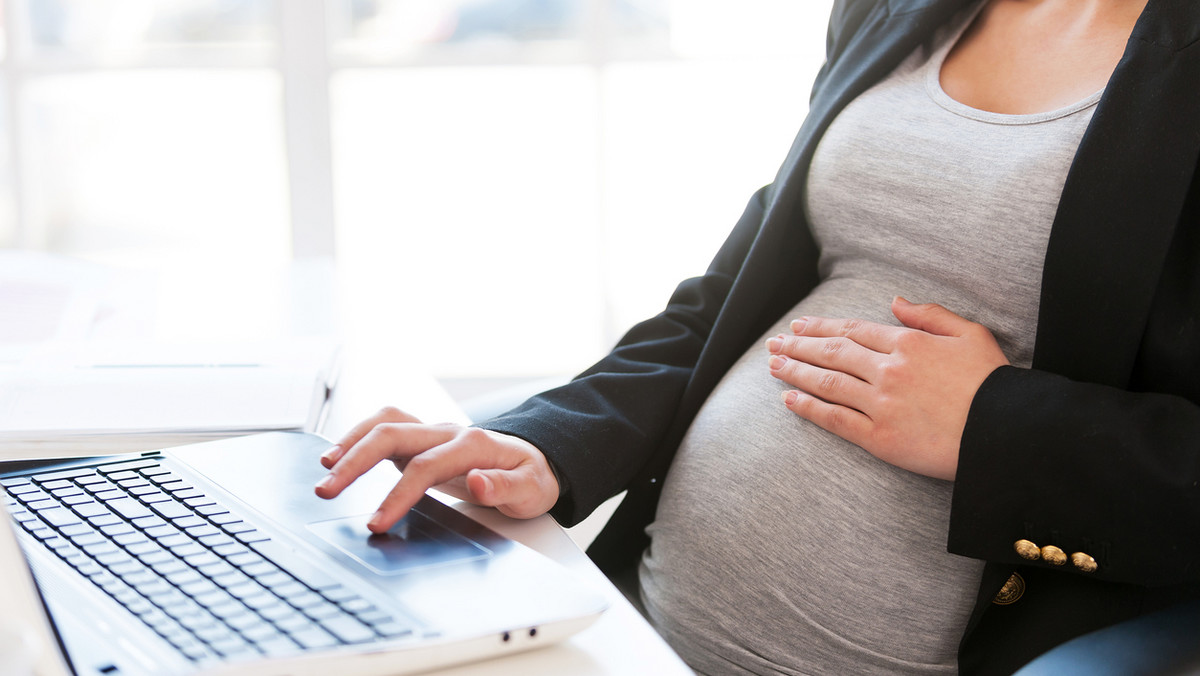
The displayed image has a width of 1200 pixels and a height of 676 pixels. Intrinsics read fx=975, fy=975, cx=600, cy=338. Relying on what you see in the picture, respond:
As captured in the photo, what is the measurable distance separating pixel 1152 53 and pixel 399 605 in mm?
661

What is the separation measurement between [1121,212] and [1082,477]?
0.65ft

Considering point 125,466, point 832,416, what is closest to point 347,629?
point 125,466

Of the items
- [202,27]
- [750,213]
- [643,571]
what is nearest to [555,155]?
[202,27]

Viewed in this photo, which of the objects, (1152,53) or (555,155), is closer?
(1152,53)

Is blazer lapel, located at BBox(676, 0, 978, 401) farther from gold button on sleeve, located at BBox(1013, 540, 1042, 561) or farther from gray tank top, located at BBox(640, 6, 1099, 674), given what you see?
gold button on sleeve, located at BBox(1013, 540, 1042, 561)

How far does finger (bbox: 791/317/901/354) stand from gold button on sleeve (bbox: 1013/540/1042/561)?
17cm

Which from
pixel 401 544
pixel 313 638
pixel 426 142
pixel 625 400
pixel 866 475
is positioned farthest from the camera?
pixel 426 142

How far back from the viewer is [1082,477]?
62 centimetres

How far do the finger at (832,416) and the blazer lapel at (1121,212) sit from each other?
0.14m

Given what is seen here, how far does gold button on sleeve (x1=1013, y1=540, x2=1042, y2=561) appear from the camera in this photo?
65 centimetres

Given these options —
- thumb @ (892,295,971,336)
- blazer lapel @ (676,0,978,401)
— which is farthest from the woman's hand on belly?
blazer lapel @ (676,0,978,401)

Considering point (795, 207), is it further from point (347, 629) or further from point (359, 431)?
point (347, 629)

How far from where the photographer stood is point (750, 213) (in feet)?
3.36

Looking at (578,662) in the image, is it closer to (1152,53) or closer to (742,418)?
(742,418)
